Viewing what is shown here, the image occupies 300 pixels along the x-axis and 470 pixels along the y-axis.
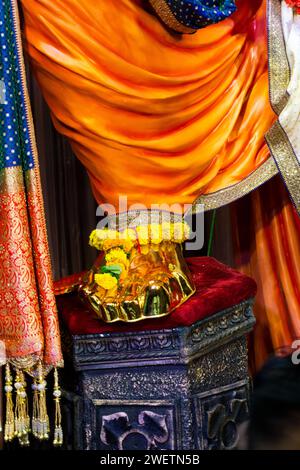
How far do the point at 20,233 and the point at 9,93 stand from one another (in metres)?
0.31

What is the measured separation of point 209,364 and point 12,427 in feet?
1.63

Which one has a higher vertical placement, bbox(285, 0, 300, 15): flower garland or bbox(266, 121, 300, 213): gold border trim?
bbox(285, 0, 300, 15): flower garland

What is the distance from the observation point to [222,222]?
2.61 metres

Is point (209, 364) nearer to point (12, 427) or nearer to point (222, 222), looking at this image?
point (12, 427)

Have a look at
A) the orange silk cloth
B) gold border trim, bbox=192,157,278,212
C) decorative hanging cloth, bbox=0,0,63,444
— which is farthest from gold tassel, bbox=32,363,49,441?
gold border trim, bbox=192,157,278,212

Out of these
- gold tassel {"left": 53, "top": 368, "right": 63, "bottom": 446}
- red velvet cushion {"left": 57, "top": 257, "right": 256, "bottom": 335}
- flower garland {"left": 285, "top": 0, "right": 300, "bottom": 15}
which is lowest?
gold tassel {"left": 53, "top": 368, "right": 63, "bottom": 446}

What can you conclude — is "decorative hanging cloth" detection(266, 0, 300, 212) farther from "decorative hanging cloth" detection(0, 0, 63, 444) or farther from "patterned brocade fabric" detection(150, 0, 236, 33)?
"decorative hanging cloth" detection(0, 0, 63, 444)

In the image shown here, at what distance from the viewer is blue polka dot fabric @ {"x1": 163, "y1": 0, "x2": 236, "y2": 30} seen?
1899 millimetres

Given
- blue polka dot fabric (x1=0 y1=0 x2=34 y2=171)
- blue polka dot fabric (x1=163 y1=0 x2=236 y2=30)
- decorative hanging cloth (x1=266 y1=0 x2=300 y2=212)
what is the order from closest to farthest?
blue polka dot fabric (x1=0 y1=0 x2=34 y2=171) → blue polka dot fabric (x1=163 y1=0 x2=236 y2=30) → decorative hanging cloth (x1=266 y1=0 x2=300 y2=212)

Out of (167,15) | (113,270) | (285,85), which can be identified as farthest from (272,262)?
(167,15)

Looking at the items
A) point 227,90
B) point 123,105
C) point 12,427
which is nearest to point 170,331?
point 12,427

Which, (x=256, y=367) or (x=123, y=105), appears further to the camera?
(x=256, y=367)

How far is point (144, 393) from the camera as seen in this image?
6.23 feet
